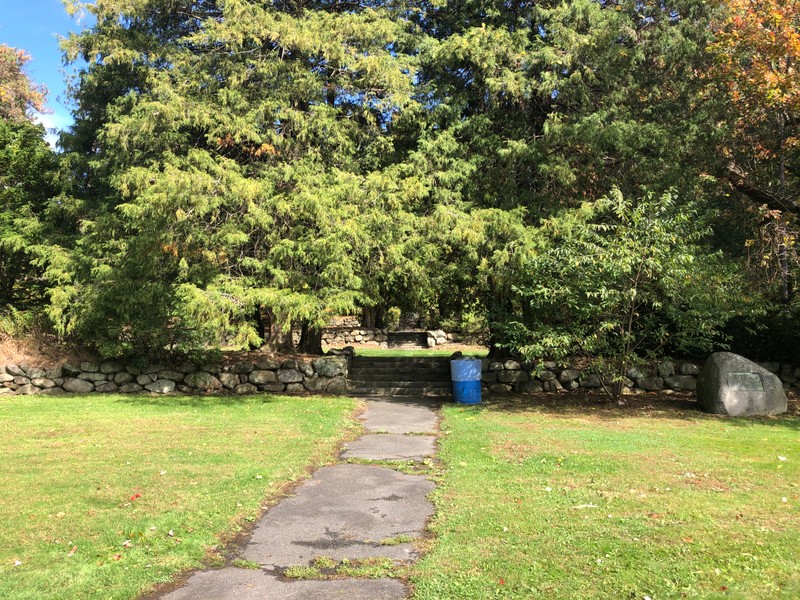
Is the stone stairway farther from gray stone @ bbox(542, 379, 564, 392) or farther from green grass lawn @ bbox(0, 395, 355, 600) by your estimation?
green grass lawn @ bbox(0, 395, 355, 600)

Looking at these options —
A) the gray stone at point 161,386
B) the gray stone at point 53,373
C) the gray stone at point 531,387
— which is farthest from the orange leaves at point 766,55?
the gray stone at point 53,373

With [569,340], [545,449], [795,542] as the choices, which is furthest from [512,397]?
[795,542]

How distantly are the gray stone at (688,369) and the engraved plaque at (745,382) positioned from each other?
→ 95.1 inches

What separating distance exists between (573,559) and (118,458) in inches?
228

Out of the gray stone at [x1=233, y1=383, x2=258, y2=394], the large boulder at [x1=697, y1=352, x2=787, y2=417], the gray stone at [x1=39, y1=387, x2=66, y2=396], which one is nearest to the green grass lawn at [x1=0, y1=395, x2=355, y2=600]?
the gray stone at [x1=39, y1=387, x2=66, y2=396]

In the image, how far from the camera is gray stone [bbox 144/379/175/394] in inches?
551

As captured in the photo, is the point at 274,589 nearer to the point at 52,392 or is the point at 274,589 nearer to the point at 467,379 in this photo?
the point at 467,379

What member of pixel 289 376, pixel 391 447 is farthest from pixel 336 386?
pixel 391 447

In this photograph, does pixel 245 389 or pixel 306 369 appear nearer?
pixel 245 389

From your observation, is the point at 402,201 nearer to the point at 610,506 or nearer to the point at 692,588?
the point at 610,506

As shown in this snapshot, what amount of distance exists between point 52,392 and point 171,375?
2610 mm

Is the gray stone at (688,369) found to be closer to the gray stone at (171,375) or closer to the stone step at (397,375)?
the stone step at (397,375)

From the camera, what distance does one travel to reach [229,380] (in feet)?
46.5

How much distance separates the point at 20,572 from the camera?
4133 mm
